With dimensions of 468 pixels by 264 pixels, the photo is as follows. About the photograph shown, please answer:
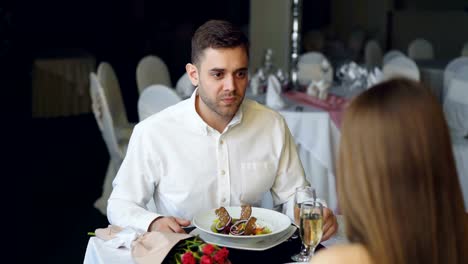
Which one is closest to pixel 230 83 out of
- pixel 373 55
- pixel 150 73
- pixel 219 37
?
pixel 219 37

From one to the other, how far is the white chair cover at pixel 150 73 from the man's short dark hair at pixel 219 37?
350 cm

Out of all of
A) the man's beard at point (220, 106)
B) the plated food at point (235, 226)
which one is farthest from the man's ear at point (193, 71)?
the plated food at point (235, 226)

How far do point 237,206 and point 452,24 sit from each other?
10153mm

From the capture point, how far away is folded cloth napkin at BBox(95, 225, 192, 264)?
1.65m

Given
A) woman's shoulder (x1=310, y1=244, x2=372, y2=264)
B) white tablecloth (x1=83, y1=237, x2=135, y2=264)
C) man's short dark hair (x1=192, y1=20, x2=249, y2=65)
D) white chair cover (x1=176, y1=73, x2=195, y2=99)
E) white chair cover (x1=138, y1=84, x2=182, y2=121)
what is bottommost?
white chair cover (x1=176, y1=73, x2=195, y2=99)

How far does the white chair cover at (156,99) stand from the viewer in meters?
4.07

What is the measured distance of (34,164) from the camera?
6746 millimetres

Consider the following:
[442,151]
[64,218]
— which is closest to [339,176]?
[442,151]

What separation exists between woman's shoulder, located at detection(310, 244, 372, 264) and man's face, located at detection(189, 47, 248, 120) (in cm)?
103

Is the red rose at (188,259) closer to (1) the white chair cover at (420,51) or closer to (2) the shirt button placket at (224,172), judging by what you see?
(2) the shirt button placket at (224,172)

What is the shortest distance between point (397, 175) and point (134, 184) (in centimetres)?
124

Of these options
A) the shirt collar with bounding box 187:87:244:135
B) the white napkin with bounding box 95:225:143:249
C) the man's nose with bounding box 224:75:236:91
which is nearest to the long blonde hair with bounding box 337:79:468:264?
the white napkin with bounding box 95:225:143:249

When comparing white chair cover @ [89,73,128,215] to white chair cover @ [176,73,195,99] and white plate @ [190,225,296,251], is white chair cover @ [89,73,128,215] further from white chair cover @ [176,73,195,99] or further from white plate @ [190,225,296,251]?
white plate @ [190,225,296,251]

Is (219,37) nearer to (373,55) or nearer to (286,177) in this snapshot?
(286,177)
